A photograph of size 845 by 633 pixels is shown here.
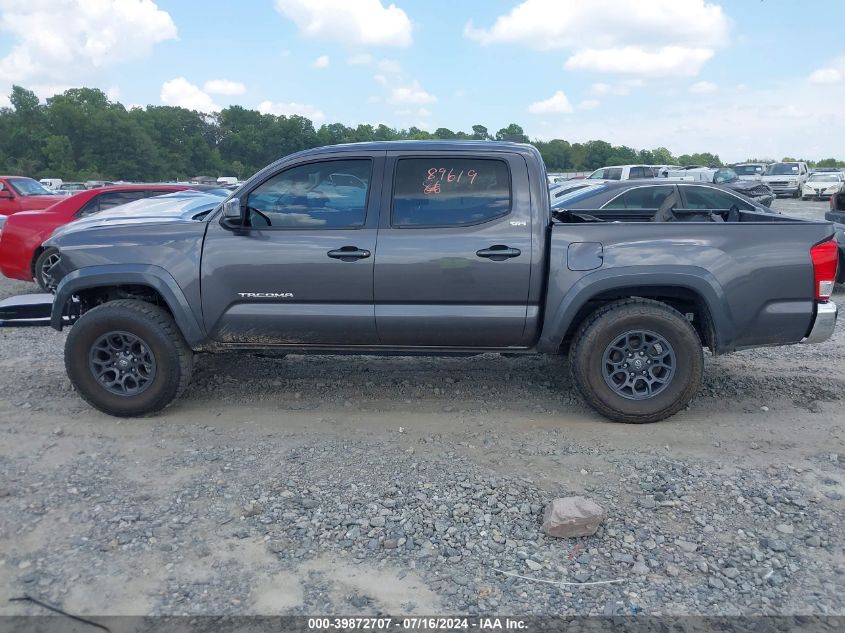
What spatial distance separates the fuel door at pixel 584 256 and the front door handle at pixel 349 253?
4.43ft

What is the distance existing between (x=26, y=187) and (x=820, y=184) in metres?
32.7

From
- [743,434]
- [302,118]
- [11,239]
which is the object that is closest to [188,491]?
[743,434]

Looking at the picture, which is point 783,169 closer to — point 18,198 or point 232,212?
point 18,198

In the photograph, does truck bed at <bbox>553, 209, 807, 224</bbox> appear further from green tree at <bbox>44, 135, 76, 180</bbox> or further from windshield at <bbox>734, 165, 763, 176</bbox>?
green tree at <bbox>44, 135, 76, 180</bbox>

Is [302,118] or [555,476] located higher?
[302,118]

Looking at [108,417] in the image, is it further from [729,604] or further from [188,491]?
[729,604]

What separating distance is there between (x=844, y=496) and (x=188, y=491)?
3.56 metres

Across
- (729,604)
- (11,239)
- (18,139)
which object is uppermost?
(18,139)

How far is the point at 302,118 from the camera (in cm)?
6331

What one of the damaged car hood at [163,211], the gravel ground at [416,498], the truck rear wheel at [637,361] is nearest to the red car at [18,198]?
the damaged car hood at [163,211]

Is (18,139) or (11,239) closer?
(11,239)

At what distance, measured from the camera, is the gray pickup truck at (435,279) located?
450cm

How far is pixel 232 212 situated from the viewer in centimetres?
455

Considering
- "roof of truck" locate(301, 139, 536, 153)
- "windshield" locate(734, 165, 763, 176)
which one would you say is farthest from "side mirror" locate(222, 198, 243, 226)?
"windshield" locate(734, 165, 763, 176)
